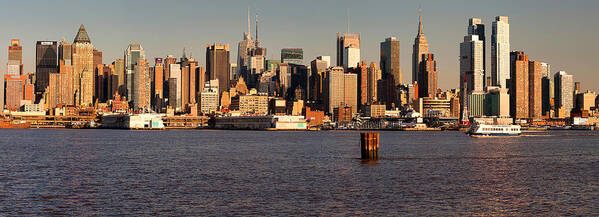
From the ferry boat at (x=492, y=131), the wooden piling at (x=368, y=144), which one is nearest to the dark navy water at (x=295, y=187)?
the wooden piling at (x=368, y=144)

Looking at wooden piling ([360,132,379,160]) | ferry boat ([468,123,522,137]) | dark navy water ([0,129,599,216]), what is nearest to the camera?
dark navy water ([0,129,599,216])

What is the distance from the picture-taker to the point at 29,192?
53.7 m

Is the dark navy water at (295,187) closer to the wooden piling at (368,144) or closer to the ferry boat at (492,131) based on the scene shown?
the wooden piling at (368,144)

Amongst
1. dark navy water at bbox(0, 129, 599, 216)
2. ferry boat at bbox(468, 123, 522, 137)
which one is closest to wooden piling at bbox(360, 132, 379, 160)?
dark navy water at bbox(0, 129, 599, 216)

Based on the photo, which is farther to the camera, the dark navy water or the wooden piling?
the wooden piling

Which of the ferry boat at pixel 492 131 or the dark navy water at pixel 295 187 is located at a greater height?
the ferry boat at pixel 492 131

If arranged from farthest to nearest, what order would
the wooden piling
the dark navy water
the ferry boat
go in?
the ferry boat < the wooden piling < the dark navy water

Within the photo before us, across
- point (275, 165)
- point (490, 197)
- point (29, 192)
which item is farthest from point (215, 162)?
point (490, 197)

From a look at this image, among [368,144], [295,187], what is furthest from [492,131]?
[295,187]

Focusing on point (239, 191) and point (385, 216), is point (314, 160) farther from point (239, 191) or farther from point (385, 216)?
point (385, 216)

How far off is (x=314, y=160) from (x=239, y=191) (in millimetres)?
35899

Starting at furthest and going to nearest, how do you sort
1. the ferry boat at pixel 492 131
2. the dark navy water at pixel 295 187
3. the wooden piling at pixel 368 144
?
the ferry boat at pixel 492 131 → the wooden piling at pixel 368 144 → the dark navy water at pixel 295 187

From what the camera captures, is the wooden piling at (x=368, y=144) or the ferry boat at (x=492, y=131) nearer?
the wooden piling at (x=368, y=144)

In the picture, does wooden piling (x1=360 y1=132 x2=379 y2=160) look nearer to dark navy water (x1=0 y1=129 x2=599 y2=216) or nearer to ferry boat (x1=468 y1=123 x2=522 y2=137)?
dark navy water (x1=0 y1=129 x2=599 y2=216)
